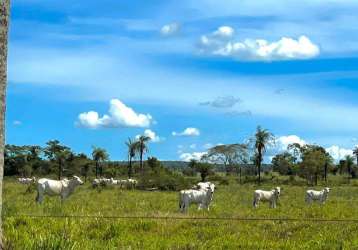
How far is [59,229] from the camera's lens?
13844 millimetres

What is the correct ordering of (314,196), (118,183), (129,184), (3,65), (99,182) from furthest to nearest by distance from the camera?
(118,183) → (129,184) → (99,182) → (314,196) → (3,65)

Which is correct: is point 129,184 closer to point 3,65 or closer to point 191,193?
point 191,193

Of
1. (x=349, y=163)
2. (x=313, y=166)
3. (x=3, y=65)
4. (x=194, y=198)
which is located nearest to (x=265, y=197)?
(x=194, y=198)

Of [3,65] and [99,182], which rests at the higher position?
[3,65]

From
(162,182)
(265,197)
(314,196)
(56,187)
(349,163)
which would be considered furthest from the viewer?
(349,163)

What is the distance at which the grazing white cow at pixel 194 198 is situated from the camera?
26.8 meters

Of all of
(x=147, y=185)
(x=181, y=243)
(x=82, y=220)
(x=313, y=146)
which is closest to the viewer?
(x=181, y=243)

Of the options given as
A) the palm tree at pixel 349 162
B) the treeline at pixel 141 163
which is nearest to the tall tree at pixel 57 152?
the treeline at pixel 141 163

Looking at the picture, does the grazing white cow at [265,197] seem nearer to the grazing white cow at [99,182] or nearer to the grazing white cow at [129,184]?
the grazing white cow at [99,182]

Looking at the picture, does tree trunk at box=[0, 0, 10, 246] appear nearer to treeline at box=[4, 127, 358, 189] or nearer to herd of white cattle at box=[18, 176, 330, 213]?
herd of white cattle at box=[18, 176, 330, 213]

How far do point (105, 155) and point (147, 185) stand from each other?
4435cm

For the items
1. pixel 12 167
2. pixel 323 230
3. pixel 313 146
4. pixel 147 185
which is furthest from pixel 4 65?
pixel 313 146

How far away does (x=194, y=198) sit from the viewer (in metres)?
27.4

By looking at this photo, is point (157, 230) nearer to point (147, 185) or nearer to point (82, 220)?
point (82, 220)
